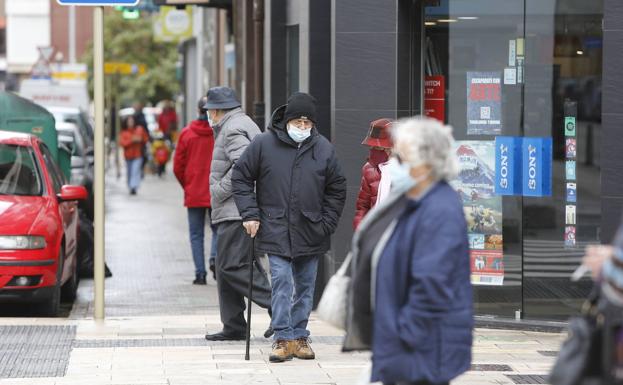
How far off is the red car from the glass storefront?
3.51m

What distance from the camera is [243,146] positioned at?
984 centimetres

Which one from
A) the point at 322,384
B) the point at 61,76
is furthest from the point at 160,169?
the point at 322,384

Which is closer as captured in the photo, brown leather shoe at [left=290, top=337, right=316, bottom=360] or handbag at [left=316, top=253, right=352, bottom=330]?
handbag at [left=316, top=253, right=352, bottom=330]

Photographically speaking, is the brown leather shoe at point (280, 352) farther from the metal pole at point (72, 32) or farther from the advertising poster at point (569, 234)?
the metal pole at point (72, 32)

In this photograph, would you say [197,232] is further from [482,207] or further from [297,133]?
[297,133]

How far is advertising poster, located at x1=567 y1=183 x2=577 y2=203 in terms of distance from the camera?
1042 cm

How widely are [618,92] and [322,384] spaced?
3.15 metres

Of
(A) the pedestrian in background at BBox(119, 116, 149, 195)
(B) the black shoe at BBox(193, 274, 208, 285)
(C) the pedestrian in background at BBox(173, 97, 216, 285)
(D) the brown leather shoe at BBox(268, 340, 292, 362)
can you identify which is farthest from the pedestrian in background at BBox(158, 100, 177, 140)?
(D) the brown leather shoe at BBox(268, 340, 292, 362)

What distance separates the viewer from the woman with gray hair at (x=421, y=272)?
524cm

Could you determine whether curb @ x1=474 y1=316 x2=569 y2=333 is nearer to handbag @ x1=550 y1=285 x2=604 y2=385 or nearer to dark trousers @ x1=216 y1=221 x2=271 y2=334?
dark trousers @ x1=216 y1=221 x2=271 y2=334

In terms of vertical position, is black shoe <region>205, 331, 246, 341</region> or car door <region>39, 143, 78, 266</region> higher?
car door <region>39, 143, 78, 266</region>

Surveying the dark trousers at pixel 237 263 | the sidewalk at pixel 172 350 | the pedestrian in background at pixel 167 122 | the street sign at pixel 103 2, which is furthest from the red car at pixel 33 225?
the pedestrian in background at pixel 167 122

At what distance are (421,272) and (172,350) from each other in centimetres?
460

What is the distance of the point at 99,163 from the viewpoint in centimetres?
1091
